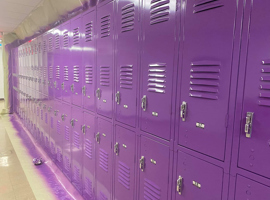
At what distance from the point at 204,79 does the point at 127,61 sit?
822 mm

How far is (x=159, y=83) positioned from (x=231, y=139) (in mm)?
625

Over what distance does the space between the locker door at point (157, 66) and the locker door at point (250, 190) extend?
52cm

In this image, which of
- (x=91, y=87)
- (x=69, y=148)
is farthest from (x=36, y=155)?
(x=91, y=87)

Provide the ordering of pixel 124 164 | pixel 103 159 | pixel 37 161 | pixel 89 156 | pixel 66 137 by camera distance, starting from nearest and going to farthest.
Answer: pixel 124 164, pixel 103 159, pixel 89 156, pixel 66 137, pixel 37 161

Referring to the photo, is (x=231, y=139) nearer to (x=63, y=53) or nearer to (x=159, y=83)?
(x=159, y=83)

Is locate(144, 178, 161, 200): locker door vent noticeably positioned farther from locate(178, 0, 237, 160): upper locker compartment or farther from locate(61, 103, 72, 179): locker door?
locate(61, 103, 72, 179): locker door

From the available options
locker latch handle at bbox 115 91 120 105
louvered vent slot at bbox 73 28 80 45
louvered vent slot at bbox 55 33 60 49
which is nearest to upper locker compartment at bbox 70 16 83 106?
louvered vent slot at bbox 73 28 80 45

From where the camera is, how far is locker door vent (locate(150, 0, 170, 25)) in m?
1.42

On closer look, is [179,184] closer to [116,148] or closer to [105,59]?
[116,148]

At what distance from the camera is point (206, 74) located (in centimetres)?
Result: 118

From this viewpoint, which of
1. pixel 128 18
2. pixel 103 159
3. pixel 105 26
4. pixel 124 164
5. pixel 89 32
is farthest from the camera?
pixel 89 32

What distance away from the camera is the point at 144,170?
1717 millimetres

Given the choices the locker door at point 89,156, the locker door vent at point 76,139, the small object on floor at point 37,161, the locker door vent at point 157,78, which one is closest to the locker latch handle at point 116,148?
the locker door at point 89,156

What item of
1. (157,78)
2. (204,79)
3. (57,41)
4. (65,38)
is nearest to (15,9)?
(57,41)
